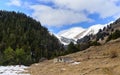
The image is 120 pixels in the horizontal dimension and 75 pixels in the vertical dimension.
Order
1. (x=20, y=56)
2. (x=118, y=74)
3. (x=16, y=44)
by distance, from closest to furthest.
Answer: (x=118, y=74) < (x=20, y=56) < (x=16, y=44)

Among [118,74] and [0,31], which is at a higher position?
[0,31]

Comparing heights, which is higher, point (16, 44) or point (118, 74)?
point (16, 44)

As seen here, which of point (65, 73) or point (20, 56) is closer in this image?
point (65, 73)

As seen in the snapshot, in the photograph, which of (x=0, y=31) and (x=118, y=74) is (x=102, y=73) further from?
(x=0, y=31)

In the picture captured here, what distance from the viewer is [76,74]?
20375 millimetres

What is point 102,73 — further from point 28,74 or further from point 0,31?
point 0,31

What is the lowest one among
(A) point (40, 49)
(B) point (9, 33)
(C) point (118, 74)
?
(C) point (118, 74)

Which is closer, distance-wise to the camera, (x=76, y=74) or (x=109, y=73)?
(x=109, y=73)

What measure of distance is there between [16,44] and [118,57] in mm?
129647

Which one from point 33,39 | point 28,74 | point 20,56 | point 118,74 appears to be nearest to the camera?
point 118,74

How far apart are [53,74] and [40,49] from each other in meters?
135

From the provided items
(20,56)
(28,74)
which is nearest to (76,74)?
(28,74)

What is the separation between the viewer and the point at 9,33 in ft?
578

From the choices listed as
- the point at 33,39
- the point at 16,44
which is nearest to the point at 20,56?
the point at 16,44
